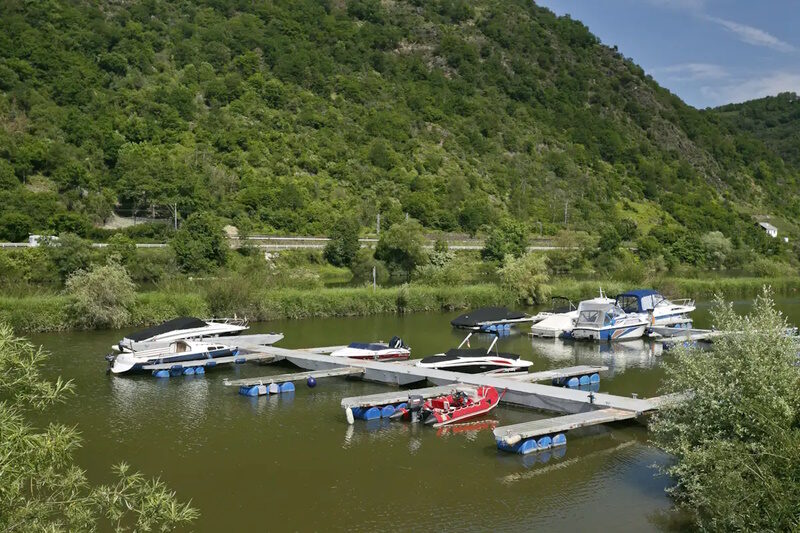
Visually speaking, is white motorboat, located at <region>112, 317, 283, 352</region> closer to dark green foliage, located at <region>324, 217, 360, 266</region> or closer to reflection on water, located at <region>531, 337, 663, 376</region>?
reflection on water, located at <region>531, 337, 663, 376</region>

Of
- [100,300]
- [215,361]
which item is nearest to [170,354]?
[215,361]

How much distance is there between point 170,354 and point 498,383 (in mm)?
14354

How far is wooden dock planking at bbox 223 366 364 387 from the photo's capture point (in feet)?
91.9

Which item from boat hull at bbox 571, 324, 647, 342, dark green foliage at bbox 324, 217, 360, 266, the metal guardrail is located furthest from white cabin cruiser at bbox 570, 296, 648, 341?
dark green foliage at bbox 324, 217, 360, 266

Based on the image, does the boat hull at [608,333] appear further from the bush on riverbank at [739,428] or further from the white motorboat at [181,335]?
the bush on riverbank at [739,428]

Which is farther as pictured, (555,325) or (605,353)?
Answer: (555,325)

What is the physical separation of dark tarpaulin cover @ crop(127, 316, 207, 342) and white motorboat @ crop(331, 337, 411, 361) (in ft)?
23.9

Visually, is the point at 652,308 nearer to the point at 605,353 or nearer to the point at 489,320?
the point at 605,353

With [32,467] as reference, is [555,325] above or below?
below

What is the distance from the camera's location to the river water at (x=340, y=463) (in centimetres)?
1656

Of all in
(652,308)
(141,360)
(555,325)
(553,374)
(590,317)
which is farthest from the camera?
(652,308)

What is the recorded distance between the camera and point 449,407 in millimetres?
23953

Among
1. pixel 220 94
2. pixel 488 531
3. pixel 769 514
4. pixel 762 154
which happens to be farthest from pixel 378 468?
pixel 762 154

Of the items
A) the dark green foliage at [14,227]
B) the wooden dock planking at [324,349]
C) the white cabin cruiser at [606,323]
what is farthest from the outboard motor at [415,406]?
the dark green foliage at [14,227]
